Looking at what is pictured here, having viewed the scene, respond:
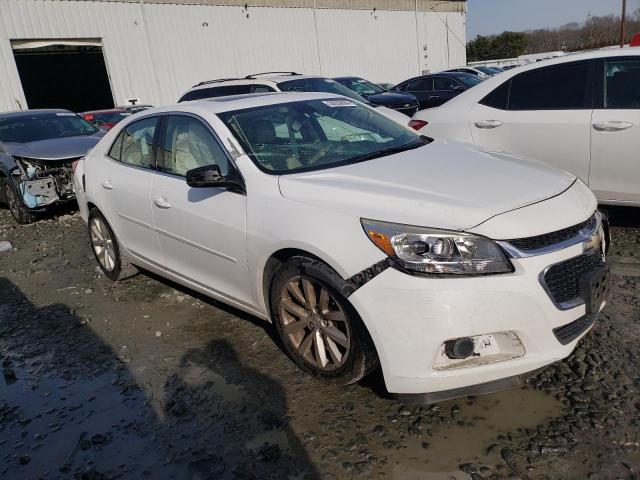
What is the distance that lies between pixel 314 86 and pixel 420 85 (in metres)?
6.83

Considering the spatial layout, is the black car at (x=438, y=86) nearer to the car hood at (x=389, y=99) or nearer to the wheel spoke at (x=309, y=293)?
the car hood at (x=389, y=99)

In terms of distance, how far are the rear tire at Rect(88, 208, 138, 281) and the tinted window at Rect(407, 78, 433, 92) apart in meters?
12.0

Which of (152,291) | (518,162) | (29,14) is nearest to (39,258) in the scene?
(152,291)

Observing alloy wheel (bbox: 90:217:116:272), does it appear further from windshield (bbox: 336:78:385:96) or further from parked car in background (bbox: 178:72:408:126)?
windshield (bbox: 336:78:385:96)

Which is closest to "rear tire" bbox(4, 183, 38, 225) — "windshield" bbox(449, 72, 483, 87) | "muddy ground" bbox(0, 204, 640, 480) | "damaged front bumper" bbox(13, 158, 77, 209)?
"damaged front bumper" bbox(13, 158, 77, 209)

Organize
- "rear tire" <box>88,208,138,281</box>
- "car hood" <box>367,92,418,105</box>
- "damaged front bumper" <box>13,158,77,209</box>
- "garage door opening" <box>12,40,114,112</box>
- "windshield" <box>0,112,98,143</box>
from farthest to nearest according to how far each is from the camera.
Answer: "garage door opening" <box>12,40,114,112</box>
"car hood" <box>367,92,418,105</box>
"windshield" <box>0,112,98,143</box>
"damaged front bumper" <box>13,158,77,209</box>
"rear tire" <box>88,208,138,281</box>

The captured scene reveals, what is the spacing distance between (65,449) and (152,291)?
2.21m

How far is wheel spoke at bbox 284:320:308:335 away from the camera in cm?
306

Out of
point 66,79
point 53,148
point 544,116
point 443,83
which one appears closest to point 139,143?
point 544,116

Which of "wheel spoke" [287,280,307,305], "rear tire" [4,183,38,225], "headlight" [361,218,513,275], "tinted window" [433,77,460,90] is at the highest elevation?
"headlight" [361,218,513,275]

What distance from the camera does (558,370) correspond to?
3006mm

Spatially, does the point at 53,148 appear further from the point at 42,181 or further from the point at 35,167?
the point at 42,181

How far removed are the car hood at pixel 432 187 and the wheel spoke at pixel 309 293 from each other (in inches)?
14.1

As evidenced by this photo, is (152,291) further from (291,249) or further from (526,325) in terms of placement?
(526,325)
